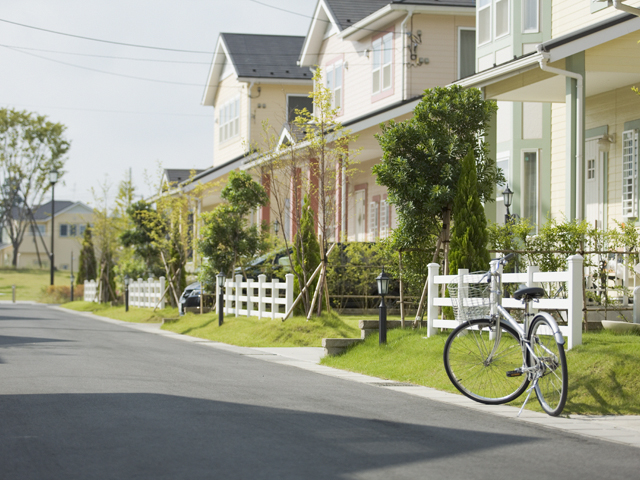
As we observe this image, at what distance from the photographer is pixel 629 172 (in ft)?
55.6

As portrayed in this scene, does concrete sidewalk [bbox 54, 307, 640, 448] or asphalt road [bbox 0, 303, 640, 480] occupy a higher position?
asphalt road [bbox 0, 303, 640, 480]

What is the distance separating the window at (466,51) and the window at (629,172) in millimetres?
10650

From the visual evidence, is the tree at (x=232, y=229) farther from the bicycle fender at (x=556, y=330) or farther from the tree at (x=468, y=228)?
the bicycle fender at (x=556, y=330)

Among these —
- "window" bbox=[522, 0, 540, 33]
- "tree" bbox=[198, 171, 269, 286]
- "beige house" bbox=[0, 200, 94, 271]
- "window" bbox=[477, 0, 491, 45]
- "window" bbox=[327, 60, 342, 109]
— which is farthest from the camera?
"beige house" bbox=[0, 200, 94, 271]

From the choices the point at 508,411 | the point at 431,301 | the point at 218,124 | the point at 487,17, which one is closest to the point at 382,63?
the point at 487,17

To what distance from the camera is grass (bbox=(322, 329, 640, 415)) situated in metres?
8.34

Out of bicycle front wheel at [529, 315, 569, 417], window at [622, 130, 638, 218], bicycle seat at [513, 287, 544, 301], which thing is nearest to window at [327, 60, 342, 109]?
window at [622, 130, 638, 218]

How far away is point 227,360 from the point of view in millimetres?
13750

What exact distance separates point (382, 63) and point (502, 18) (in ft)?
22.6

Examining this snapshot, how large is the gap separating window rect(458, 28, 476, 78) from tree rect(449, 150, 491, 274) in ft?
47.7

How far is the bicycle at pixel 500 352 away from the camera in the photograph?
7992 mm

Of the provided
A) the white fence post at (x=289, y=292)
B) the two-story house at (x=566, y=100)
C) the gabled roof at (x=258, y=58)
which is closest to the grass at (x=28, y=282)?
the gabled roof at (x=258, y=58)

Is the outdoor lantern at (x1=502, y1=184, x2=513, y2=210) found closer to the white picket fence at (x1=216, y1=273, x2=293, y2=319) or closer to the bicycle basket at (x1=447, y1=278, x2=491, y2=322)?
the white picket fence at (x1=216, y1=273, x2=293, y2=319)

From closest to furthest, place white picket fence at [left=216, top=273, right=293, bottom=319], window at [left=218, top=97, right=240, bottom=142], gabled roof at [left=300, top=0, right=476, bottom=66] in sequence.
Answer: white picket fence at [left=216, top=273, right=293, bottom=319] < gabled roof at [left=300, top=0, right=476, bottom=66] < window at [left=218, top=97, right=240, bottom=142]
